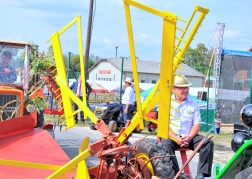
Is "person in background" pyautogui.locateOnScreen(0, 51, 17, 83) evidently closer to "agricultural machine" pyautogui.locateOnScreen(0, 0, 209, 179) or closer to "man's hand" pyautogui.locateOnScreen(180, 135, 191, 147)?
"agricultural machine" pyautogui.locateOnScreen(0, 0, 209, 179)

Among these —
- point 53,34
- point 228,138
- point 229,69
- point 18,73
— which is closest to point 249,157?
point 53,34

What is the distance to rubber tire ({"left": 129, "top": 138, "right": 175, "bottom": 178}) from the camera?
432 centimetres

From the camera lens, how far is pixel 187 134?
17.4 feet

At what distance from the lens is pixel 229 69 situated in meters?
14.8

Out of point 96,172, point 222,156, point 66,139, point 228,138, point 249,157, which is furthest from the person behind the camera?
point 228,138

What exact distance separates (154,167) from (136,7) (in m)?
1.79

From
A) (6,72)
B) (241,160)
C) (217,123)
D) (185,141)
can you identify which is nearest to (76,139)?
(6,72)

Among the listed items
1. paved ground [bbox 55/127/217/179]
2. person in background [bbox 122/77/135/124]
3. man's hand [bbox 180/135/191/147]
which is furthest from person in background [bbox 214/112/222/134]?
person in background [bbox 122/77/135/124]

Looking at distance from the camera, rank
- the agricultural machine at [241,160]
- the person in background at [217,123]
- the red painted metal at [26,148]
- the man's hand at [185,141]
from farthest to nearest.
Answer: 1. the person in background at [217,123]
2. the man's hand at [185,141]
3. the red painted metal at [26,148]
4. the agricultural machine at [241,160]

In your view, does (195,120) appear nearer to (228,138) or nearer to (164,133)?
(164,133)

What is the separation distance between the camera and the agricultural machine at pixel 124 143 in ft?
10.9

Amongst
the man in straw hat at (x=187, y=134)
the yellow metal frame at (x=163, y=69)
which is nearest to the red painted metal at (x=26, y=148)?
the yellow metal frame at (x=163, y=69)

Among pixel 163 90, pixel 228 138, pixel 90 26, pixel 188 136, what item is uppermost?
pixel 90 26

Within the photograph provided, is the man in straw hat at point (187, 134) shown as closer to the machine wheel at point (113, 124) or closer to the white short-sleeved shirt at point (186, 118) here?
the white short-sleeved shirt at point (186, 118)
